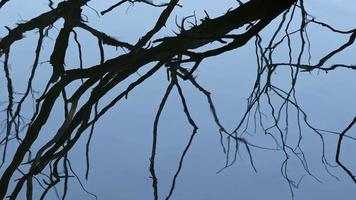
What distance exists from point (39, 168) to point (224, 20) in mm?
271

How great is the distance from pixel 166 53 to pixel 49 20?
0.99 feet

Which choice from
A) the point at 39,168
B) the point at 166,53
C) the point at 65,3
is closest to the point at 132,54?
the point at 166,53

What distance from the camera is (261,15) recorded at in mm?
616

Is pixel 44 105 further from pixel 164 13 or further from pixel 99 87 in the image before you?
pixel 164 13

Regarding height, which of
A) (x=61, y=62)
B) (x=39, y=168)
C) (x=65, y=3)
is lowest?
(x=39, y=168)

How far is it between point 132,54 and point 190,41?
8cm

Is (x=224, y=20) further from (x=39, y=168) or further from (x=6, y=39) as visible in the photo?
(x=6, y=39)

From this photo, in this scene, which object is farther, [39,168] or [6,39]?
[6,39]

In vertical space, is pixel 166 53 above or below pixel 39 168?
above

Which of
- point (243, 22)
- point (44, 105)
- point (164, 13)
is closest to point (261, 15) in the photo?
point (243, 22)

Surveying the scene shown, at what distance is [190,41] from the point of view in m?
0.65

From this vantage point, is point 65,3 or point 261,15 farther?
point 65,3

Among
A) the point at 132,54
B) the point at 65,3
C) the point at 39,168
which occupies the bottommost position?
the point at 39,168

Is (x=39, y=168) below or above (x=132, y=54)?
below
